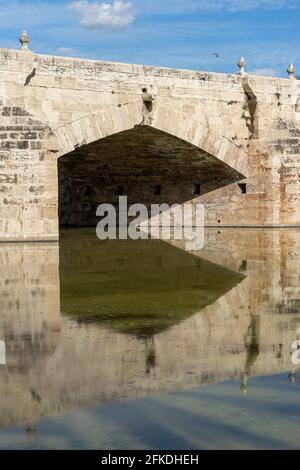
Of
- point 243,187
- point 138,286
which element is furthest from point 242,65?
point 138,286

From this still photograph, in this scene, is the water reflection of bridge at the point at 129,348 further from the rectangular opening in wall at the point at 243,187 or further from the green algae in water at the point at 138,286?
the rectangular opening in wall at the point at 243,187

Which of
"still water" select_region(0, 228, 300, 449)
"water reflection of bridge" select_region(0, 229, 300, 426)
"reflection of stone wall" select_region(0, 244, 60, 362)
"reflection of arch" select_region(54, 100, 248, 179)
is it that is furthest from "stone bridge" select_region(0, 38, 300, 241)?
"water reflection of bridge" select_region(0, 229, 300, 426)

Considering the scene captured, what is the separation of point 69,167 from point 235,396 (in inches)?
676

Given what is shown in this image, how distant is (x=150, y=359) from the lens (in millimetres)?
4785

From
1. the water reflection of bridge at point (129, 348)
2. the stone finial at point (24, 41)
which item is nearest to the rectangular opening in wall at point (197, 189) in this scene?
the stone finial at point (24, 41)

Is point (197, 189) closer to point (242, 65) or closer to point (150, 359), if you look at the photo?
point (242, 65)

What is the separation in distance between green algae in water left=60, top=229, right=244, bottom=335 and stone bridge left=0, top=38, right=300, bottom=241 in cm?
253

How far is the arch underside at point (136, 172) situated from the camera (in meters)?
18.6

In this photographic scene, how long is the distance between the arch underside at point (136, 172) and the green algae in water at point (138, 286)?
237 inches

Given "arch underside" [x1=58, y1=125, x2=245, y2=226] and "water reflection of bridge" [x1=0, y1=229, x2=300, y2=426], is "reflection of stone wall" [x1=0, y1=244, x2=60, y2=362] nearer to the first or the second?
"water reflection of bridge" [x1=0, y1=229, x2=300, y2=426]

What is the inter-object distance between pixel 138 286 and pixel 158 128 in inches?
381

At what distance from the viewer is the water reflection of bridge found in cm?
414

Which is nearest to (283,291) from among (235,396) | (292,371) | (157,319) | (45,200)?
(157,319)

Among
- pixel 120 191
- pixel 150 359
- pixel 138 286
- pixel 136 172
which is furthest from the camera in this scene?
pixel 120 191
